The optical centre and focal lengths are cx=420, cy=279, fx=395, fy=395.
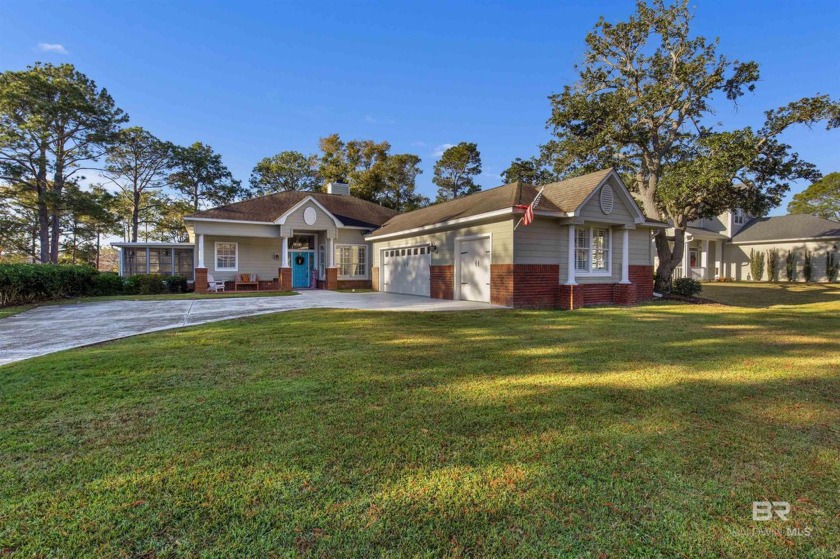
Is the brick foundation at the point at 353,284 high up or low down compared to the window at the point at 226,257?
down

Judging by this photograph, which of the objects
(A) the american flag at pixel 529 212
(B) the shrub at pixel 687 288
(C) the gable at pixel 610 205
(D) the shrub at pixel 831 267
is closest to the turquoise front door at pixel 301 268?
(A) the american flag at pixel 529 212

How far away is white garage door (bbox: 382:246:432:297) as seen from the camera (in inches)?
617

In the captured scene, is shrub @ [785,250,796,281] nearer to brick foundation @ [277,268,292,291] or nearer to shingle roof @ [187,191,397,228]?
shingle roof @ [187,191,397,228]

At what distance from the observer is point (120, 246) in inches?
802

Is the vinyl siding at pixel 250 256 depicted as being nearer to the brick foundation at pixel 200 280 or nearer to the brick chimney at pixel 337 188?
the brick foundation at pixel 200 280

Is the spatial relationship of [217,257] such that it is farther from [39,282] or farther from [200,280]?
[39,282]

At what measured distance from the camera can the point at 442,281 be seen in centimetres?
1452

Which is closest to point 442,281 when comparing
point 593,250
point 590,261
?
point 590,261

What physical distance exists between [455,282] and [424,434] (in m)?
11.0

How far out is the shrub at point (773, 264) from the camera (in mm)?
26516

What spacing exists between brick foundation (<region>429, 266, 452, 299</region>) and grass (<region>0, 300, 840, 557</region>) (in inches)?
335

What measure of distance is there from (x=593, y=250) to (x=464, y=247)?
173 inches

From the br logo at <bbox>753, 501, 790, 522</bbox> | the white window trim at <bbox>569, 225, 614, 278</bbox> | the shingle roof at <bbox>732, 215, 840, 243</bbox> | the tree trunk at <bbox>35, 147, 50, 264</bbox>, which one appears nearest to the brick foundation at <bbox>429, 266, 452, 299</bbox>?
the white window trim at <bbox>569, 225, 614, 278</bbox>

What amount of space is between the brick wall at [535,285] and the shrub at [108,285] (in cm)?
1696
